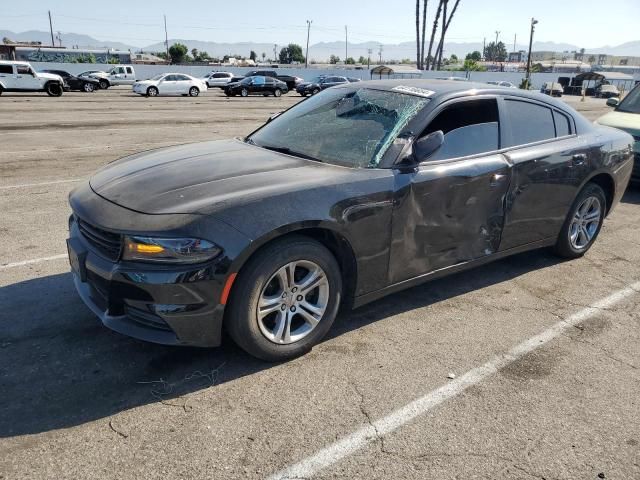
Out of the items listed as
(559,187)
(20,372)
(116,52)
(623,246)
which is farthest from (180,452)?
(116,52)

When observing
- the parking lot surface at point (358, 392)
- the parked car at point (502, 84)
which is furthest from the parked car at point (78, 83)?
the parking lot surface at point (358, 392)

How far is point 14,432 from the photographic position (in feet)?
8.45

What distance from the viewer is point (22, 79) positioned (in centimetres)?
2608

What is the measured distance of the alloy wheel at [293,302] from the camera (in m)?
3.11

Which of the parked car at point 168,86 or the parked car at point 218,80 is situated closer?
the parked car at point 168,86

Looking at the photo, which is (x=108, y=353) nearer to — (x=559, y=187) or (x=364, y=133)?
(x=364, y=133)

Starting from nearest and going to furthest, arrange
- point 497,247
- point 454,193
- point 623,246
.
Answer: point 454,193
point 497,247
point 623,246

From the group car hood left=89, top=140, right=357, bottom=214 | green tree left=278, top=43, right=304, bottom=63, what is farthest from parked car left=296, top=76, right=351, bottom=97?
green tree left=278, top=43, right=304, bottom=63

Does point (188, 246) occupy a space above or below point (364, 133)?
below

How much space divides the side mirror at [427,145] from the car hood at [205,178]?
1.50ft

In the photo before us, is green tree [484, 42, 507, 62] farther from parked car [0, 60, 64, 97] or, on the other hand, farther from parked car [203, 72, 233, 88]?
parked car [0, 60, 64, 97]

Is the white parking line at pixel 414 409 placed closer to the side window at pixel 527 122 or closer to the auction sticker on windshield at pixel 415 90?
the side window at pixel 527 122

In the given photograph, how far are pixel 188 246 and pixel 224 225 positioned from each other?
0.22 metres

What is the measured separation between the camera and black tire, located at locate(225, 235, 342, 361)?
2.94 metres
